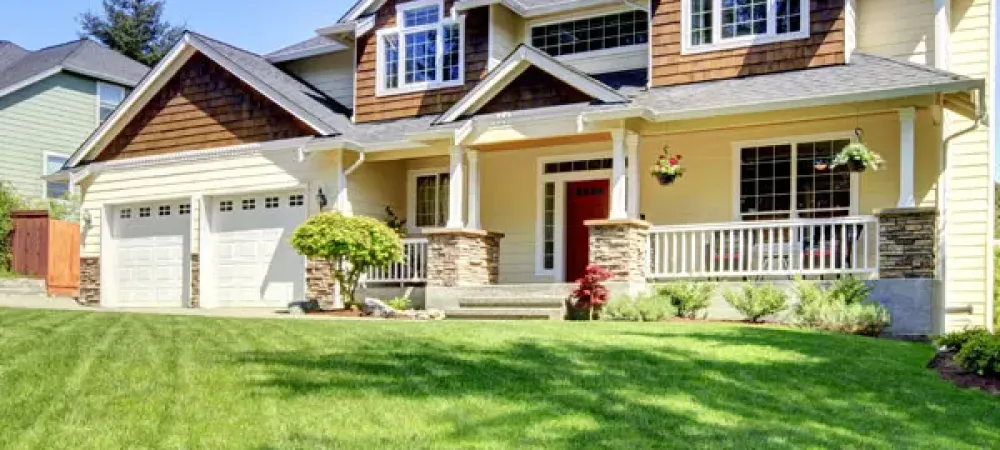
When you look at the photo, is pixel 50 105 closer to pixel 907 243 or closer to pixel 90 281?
pixel 90 281

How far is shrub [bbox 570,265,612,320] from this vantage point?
14.6m

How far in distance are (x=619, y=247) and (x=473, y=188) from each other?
120 inches

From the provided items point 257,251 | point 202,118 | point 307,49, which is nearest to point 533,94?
point 257,251

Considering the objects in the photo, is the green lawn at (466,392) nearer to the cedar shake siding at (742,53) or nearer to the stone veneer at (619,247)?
the stone veneer at (619,247)

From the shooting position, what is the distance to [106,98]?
29.8 meters

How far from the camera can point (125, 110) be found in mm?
20812

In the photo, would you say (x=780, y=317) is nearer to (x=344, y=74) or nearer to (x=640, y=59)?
(x=640, y=59)

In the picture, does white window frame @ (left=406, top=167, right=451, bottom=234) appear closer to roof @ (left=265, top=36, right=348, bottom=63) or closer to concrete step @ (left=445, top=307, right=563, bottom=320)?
roof @ (left=265, top=36, right=348, bottom=63)

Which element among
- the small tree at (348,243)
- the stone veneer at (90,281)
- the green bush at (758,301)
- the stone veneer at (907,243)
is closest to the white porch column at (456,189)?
the small tree at (348,243)

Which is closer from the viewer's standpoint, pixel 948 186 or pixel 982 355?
pixel 982 355

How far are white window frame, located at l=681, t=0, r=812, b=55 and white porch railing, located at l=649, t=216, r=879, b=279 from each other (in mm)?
2893

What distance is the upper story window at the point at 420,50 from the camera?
61.9 feet

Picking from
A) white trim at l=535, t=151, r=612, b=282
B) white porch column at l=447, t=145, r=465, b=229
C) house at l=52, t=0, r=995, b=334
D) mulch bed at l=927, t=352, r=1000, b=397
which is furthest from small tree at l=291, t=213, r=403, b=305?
mulch bed at l=927, t=352, r=1000, b=397

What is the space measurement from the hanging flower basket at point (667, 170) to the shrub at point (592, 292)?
5.75 ft
